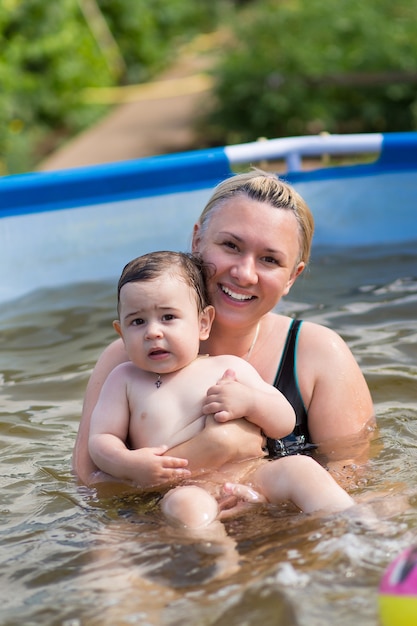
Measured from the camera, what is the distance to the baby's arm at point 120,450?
3023 millimetres

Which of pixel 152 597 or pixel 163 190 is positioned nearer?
pixel 152 597

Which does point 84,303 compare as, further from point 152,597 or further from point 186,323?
point 152,597

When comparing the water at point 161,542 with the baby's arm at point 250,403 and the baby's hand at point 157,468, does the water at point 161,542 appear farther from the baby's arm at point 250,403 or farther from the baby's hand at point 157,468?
the baby's arm at point 250,403

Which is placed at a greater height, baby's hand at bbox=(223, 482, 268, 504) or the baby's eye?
the baby's eye

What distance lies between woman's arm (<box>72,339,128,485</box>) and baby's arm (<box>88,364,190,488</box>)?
0.15 meters

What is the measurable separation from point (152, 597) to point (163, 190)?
4317 millimetres

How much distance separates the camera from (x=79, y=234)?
6.50m

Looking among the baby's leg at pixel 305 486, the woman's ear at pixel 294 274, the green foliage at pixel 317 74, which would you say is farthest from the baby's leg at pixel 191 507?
the green foliage at pixel 317 74

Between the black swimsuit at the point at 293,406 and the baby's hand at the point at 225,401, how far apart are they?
32 centimetres

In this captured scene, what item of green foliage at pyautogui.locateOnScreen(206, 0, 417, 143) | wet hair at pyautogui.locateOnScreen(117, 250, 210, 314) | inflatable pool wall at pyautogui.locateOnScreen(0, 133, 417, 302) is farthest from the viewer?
green foliage at pyautogui.locateOnScreen(206, 0, 417, 143)

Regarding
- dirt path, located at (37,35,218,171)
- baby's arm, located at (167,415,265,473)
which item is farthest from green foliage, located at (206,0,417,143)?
baby's arm, located at (167,415,265,473)

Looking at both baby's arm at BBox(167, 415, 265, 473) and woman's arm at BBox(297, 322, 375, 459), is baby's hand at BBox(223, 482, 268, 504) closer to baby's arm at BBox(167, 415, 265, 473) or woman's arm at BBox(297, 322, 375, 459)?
baby's arm at BBox(167, 415, 265, 473)

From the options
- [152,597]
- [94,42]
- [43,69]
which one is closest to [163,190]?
[152,597]

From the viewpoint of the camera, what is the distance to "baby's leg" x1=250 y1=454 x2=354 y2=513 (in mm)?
2959
